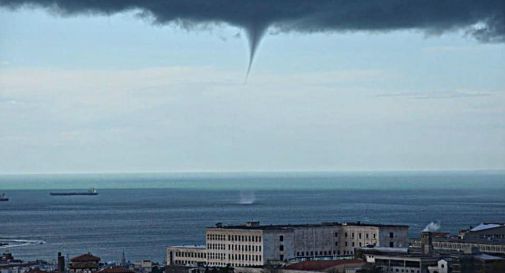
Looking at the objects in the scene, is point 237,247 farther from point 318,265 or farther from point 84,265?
point 318,265

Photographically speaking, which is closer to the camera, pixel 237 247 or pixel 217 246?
pixel 237 247

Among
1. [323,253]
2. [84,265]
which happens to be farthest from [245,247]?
[84,265]

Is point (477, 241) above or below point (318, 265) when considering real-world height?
above

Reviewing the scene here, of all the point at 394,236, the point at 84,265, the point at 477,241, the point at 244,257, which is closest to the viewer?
the point at 84,265

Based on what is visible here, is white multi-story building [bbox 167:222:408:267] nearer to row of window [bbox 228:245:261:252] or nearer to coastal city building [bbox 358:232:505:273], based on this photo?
row of window [bbox 228:245:261:252]

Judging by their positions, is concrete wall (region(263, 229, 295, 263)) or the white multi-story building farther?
the white multi-story building

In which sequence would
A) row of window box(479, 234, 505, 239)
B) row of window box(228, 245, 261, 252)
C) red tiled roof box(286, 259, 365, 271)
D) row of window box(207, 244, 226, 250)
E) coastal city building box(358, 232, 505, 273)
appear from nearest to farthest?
coastal city building box(358, 232, 505, 273) → red tiled roof box(286, 259, 365, 271) → row of window box(228, 245, 261, 252) → row of window box(207, 244, 226, 250) → row of window box(479, 234, 505, 239)

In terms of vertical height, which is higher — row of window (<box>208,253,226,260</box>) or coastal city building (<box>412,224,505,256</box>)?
coastal city building (<box>412,224,505,256</box>)

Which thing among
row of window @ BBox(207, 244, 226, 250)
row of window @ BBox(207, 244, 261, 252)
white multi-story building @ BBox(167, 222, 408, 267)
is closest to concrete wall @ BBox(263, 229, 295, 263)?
white multi-story building @ BBox(167, 222, 408, 267)

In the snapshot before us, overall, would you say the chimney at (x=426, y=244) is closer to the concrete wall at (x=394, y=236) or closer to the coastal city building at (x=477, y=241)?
the coastal city building at (x=477, y=241)
